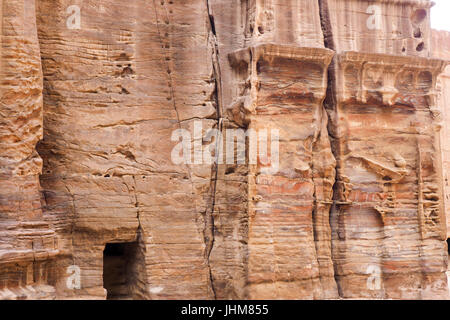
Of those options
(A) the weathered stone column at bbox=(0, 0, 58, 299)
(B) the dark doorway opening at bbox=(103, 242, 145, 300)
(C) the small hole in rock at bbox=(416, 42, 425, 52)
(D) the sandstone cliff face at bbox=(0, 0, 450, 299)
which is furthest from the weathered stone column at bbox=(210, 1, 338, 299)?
(A) the weathered stone column at bbox=(0, 0, 58, 299)

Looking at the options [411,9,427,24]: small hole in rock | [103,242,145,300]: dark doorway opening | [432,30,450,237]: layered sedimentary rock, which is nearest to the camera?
[103,242,145,300]: dark doorway opening

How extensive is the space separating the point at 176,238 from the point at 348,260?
3.21 metres

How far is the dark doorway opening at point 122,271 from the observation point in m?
10.4

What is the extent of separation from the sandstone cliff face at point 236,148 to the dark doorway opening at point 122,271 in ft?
0.12

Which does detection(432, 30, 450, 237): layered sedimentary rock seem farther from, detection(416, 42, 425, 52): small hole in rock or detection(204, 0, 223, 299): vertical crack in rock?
detection(204, 0, 223, 299): vertical crack in rock

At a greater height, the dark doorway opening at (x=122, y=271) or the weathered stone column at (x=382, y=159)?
the weathered stone column at (x=382, y=159)

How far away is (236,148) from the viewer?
10.5 meters

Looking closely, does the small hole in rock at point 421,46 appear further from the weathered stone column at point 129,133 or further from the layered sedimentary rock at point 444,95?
the layered sedimentary rock at point 444,95

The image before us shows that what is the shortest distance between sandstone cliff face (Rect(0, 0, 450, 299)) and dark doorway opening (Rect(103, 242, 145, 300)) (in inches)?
1.5

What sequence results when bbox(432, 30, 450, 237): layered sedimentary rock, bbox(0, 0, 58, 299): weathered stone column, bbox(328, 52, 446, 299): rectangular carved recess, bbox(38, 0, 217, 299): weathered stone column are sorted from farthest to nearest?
bbox(432, 30, 450, 237): layered sedimentary rock < bbox(328, 52, 446, 299): rectangular carved recess < bbox(38, 0, 217, 299): weathered stone column < bbox(0, 0, 58, 299): weathered stone column

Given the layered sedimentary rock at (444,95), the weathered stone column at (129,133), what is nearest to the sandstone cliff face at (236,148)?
the weathered stone column at (129,133)

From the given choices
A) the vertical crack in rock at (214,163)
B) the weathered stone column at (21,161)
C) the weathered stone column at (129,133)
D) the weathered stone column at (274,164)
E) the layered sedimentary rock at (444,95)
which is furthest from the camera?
the layered sedimentary rock at (444,95)

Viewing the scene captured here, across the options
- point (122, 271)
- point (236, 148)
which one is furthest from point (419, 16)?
point (122, 271)

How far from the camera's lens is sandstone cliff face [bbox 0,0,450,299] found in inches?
393
